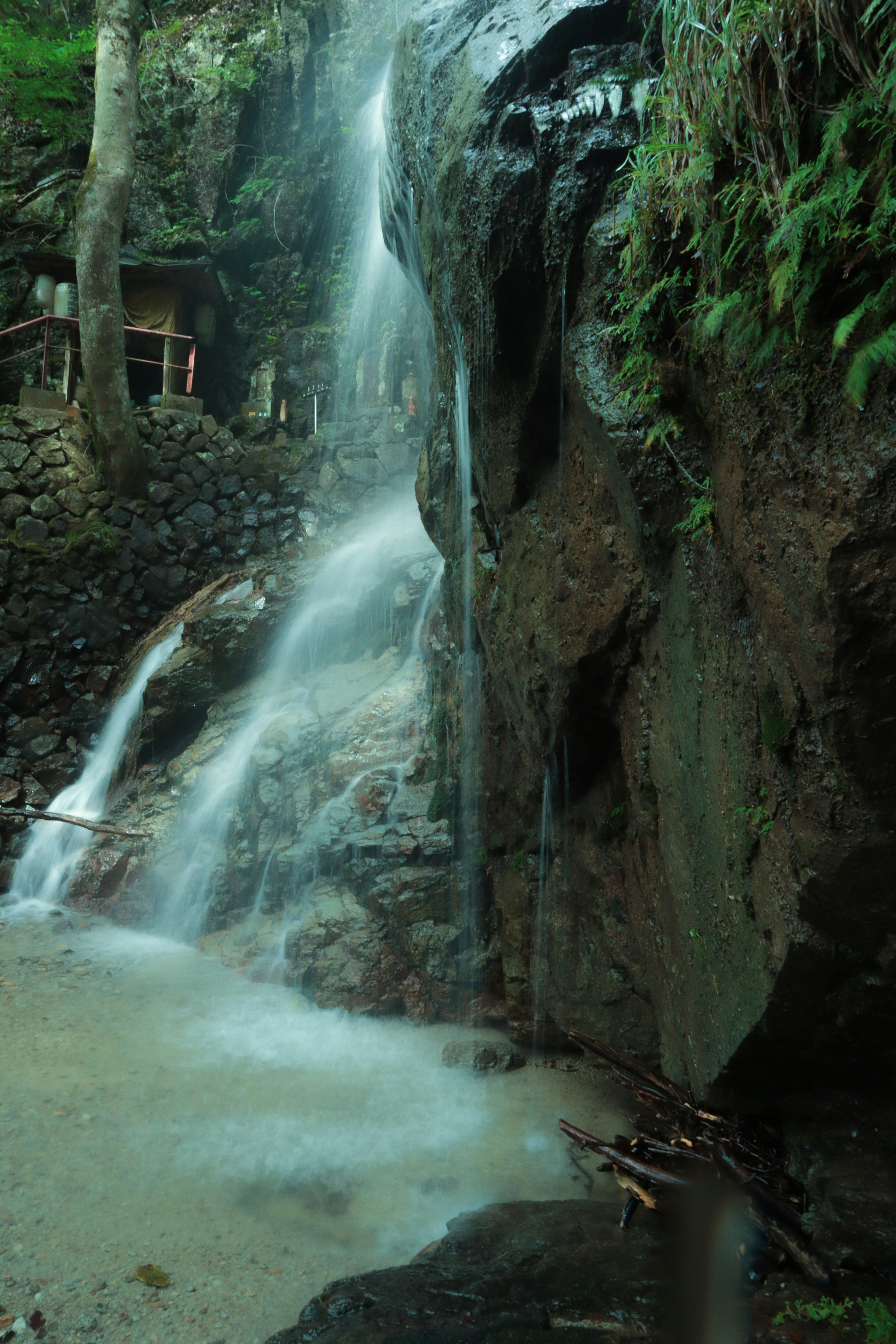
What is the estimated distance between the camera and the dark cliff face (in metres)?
2.46

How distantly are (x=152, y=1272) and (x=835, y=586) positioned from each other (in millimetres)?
3808

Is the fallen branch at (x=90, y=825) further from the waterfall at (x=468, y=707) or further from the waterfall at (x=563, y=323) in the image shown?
the waterfall at (x=563, y=323)

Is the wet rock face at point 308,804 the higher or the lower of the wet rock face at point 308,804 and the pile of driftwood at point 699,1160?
the higher

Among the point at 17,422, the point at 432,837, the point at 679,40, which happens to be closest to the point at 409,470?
the point at 17,422

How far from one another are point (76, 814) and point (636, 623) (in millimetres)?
8029

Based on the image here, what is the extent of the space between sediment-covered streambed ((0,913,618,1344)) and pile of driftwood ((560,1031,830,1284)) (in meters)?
0.26

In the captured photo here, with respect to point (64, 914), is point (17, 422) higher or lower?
higher

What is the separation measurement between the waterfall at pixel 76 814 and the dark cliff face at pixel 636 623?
206 inches

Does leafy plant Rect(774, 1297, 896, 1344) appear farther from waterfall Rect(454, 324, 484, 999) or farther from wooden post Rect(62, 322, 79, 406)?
wooden post Rect(62, 322, 79, 406)

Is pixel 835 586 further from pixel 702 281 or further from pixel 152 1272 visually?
pixel 152 1272

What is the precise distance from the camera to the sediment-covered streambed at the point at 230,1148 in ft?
10.4

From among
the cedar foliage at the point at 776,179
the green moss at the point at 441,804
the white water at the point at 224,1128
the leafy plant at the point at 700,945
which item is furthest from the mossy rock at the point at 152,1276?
the cedar foliage at the point at 776,179

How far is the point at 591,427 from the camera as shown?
3957 mm

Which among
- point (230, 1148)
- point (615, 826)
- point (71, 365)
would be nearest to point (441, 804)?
point (615, 826)
